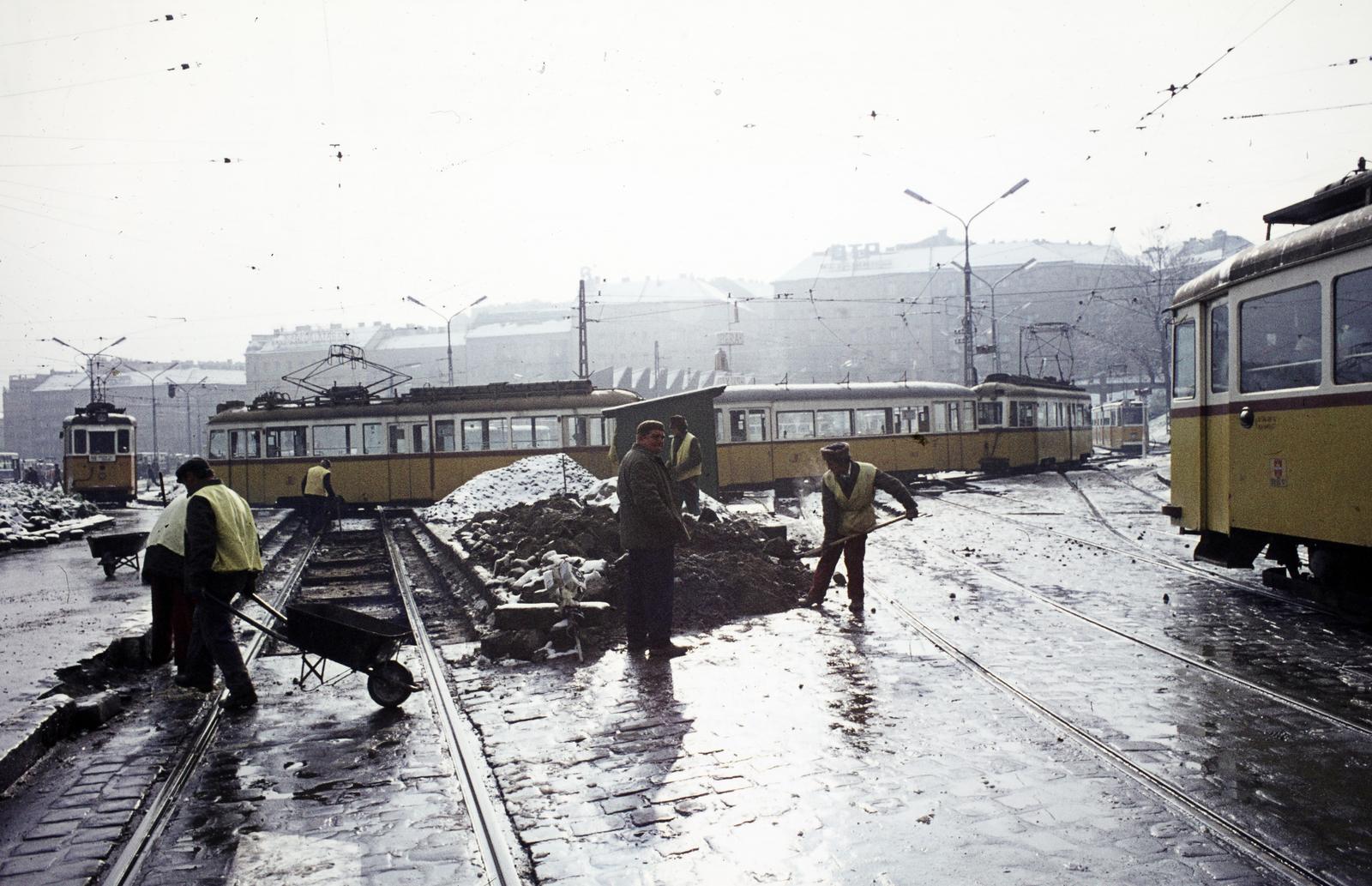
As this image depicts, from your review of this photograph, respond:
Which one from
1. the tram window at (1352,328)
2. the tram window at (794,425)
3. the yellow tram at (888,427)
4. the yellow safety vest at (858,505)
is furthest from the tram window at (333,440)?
the tram window at (1352,328)

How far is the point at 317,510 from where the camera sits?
21594 mm

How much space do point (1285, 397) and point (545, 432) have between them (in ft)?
64.8

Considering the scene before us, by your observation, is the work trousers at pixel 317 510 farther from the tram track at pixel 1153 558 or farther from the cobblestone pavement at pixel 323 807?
the cobblestone pavement at pixel 323 807

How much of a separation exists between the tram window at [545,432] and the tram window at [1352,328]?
2018 centimetres

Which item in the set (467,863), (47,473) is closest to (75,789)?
(467,863)

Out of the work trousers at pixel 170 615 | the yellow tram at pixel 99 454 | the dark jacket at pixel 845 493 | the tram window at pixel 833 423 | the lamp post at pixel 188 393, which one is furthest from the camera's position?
the lamp post at pixel 188 393

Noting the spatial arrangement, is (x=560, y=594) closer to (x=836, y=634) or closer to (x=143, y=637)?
(x=836, y=634)

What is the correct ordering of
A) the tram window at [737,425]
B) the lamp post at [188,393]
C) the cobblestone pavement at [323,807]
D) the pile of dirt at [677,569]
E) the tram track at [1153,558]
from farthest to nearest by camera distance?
the lamp post at [188,393], the tram window at [737,425], the tram track at [1153,558], the pile of dirt at [677,569], the cobblestone pavement at [323,807]

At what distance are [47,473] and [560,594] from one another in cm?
6789

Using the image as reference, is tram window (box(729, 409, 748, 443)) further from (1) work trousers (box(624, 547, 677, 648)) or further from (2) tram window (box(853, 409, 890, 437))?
(1) work trousers (box(624, 547, 677, 648))

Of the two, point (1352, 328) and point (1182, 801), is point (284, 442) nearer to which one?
point (1352, 328)

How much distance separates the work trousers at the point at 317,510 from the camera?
20.9m

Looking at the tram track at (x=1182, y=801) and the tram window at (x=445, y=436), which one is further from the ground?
the tram window at (x=445, y=436)

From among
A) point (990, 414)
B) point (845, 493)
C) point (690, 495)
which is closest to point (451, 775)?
point (845, 493)
